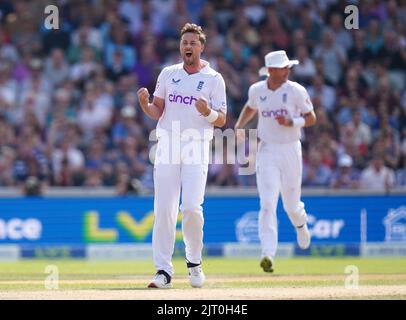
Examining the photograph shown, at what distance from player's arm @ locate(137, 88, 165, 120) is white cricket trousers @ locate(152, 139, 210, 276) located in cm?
27

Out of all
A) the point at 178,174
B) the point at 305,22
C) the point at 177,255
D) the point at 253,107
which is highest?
the point at 305,22

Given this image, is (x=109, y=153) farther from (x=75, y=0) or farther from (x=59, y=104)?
(x=75, y=0)

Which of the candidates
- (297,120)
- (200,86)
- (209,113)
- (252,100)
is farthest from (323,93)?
(209,113)

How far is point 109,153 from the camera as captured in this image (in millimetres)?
18531

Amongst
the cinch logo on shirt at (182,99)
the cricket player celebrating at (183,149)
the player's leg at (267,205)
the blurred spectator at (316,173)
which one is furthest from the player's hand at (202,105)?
the blurred spectator at (316,173)

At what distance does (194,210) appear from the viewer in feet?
33.5

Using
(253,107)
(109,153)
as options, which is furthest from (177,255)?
(253,107)

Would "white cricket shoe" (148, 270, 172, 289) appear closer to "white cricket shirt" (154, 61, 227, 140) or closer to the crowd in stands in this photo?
"white cricket shirt" (154, 61, 227, 140)

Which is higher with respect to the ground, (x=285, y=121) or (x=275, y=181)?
(x=285, y=121)

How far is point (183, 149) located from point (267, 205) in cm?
230

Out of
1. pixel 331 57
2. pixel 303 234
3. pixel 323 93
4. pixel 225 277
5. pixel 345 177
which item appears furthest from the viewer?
pixel 331 57

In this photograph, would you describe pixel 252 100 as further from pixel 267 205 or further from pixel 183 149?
pixel 183 149

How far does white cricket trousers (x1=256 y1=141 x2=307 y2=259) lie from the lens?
12250mm

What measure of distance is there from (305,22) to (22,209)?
656 centimetres
